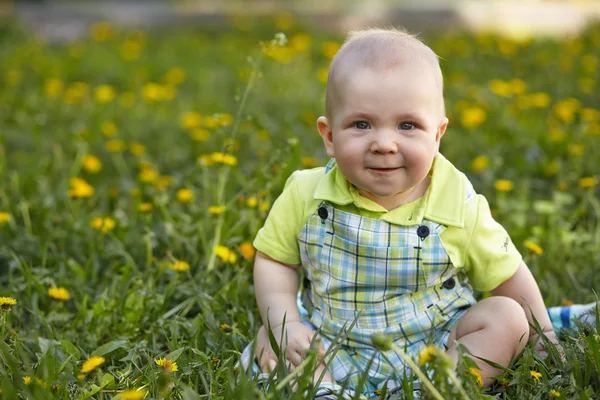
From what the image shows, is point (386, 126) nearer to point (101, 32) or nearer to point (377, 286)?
point (377, 286)

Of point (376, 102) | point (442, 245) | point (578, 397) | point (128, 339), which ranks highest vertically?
point (376, 102)

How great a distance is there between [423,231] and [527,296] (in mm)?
336

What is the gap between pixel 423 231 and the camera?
5.58 feet

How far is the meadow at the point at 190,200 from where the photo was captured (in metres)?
1.67

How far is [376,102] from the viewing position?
1.58 m

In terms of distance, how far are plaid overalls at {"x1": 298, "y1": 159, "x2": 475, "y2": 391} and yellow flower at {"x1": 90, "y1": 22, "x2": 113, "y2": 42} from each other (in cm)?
523

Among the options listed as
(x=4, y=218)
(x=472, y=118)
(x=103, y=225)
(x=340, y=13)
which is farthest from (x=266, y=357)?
(x=340, y=13)

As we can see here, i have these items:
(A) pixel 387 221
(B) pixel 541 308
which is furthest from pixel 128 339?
(B) pixel 541 308

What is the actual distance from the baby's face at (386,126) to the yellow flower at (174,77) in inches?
126

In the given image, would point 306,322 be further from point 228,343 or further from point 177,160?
point 177,160

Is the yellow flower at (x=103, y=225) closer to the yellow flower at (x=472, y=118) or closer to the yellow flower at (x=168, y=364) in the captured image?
the yellow flower at (x=168, y=364)

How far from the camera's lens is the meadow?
5.48 ft

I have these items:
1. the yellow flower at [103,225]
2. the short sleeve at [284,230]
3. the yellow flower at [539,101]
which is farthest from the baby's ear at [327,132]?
the yellow flower at [539,101]

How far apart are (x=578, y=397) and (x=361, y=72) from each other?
32.7 inches
